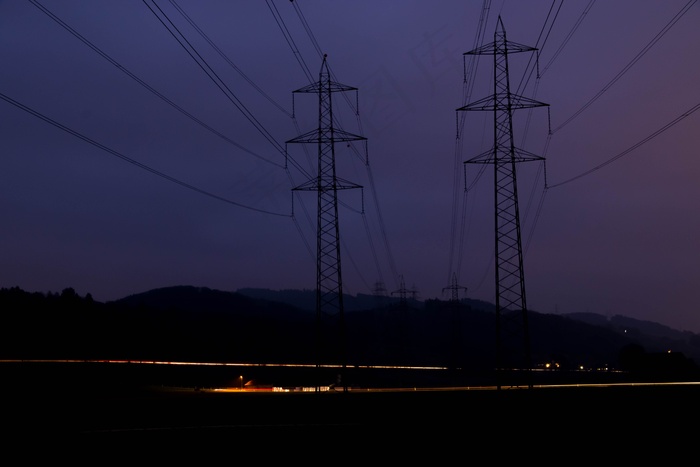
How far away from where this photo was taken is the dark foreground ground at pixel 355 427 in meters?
18.6

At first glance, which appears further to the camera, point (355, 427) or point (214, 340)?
point (214, 340)

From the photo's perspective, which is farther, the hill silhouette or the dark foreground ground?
the hill silhouette

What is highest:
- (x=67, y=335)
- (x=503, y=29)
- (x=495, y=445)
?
(x=503, y=29)

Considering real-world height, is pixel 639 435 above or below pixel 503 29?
below

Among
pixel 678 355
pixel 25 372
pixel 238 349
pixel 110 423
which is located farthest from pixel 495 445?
pixel 238 349

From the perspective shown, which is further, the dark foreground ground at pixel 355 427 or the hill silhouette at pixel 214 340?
the hill silhouette at pixel 214 340

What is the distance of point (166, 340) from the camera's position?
109000 millimetres

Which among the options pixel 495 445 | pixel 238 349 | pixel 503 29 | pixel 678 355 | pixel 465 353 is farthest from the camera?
pixel 465 353

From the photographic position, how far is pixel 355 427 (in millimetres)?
25219

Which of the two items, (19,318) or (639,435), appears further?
(19,318)

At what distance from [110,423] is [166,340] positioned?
3349 inches

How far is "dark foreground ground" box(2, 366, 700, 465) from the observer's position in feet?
61.2

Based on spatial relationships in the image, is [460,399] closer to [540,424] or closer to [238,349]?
[540,424]

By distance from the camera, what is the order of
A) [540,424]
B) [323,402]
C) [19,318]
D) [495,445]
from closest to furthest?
[495,445] → [540,424] → [323,402] → [19,318]
